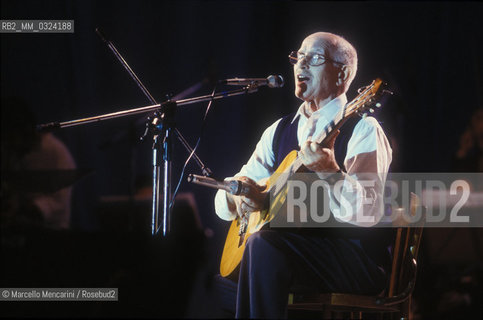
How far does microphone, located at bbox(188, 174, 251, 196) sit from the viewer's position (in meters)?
2.41

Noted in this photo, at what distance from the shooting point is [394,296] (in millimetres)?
2355

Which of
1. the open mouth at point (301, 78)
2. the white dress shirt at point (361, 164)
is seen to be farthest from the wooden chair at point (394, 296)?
the open mouth at point (301, 78)

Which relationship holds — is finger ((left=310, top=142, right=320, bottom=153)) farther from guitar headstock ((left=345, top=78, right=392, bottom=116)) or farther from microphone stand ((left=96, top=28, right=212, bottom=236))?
microphone stand ((left=96, top=28, right=212, bottom=236))

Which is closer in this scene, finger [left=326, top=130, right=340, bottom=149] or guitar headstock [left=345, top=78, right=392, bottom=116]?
guitar headstock [left=345, top=78, right=392, bottom=116]

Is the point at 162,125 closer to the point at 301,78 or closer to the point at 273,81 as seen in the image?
the point at 273,81

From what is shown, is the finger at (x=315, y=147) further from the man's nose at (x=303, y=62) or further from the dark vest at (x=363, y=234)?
the man's nose at (x=303, y=62)

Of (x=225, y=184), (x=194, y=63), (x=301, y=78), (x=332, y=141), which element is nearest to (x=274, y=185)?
(x=225, y=184)

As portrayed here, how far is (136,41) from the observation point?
12.2ft

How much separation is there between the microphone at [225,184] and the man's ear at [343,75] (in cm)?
66

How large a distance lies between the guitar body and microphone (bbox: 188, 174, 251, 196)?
0.12 m

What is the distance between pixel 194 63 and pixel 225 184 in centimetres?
165

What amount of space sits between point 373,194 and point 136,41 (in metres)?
2.11

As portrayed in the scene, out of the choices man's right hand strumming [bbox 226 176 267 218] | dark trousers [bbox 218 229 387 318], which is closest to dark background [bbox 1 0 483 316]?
man's right hand strumming [bbox 226 176 267 218]

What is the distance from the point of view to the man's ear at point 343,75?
104 inches
